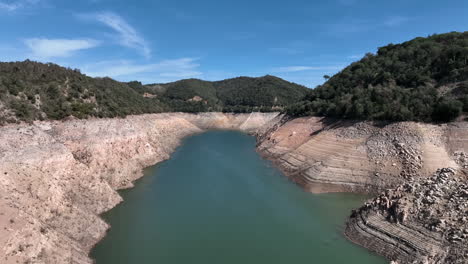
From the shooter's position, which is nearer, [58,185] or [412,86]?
[58,185]

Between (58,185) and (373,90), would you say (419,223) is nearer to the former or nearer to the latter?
(58,185)

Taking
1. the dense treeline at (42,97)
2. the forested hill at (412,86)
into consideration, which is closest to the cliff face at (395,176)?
the forested hill at (412,86)

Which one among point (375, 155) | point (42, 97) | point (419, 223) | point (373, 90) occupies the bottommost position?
point (419, 223)

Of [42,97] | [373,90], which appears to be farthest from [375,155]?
[42,97]

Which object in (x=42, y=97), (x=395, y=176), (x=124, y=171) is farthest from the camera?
(x=124, y=171)

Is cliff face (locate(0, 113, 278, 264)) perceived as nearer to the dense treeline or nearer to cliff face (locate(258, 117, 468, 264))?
the dense treeline

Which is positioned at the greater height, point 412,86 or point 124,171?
point 412,86
